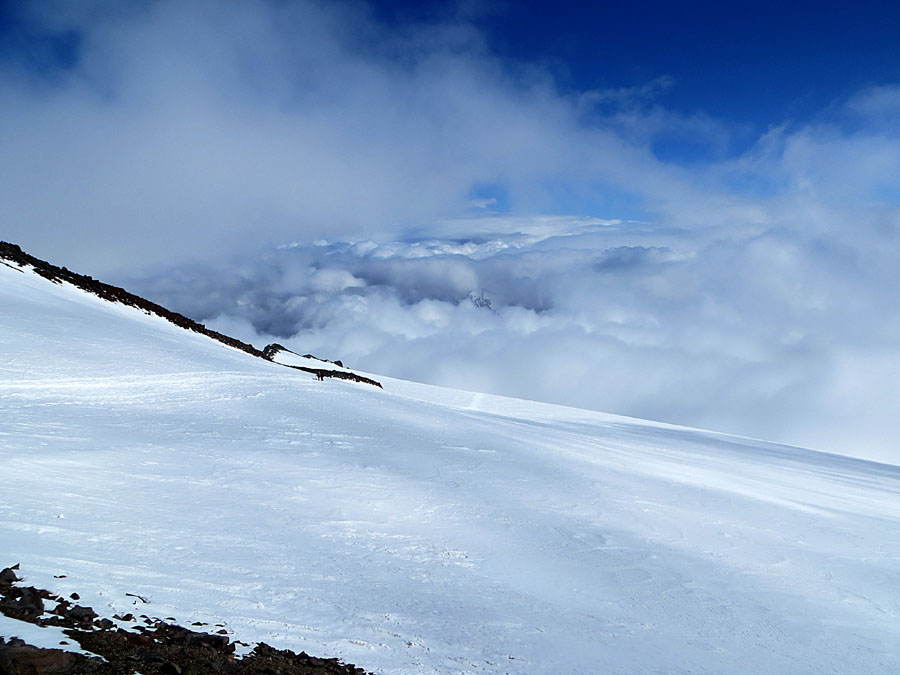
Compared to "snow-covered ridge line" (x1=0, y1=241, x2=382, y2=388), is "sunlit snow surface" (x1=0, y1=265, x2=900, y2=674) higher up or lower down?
lower down

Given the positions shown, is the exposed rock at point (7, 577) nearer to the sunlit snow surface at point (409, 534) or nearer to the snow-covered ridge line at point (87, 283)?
the sunlit snow surface at point (409, 534)

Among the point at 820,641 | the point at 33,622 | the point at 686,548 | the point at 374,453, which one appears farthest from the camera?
the point at 374,453

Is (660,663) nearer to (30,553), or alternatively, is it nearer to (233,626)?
(233,626)

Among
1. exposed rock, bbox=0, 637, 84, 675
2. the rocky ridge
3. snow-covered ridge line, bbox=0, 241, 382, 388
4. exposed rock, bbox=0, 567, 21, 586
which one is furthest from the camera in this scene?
snow-covered ridge line, bbox=0, 241, 382, 388

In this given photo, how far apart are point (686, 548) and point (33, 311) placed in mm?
13610

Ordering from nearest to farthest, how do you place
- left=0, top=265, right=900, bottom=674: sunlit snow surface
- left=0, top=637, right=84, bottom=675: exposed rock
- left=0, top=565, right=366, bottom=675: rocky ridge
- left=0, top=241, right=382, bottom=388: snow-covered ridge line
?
left=0, top=637, right=84, bottom=675: exposed rock < left=0, top=565, right=366, bottom=675: rocky ridge < left=0, top=265, right=900, bottom=674: sunlit snow surface < left=0, top=241, right=382, bottom=388: snow-covered ridge line

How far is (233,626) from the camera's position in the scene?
4.41 metres

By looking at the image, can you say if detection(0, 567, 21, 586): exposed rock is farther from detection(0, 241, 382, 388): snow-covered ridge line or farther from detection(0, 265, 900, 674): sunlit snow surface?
detection(0, 241, 382, 388): snow-covered ridge line

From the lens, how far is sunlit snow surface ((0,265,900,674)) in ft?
15.9

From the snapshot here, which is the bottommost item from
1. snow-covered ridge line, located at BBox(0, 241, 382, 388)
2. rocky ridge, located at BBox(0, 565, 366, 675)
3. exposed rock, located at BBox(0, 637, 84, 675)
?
rocky ridge, located at BBox(0, 565, 366, 675)

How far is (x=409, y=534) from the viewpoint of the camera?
21.9 feet

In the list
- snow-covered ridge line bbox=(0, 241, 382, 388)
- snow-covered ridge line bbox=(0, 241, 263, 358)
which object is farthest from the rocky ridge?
snow-covered ridge line bbox=(0, 241, 263, 358)

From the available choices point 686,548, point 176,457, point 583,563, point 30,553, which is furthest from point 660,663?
point 176,457

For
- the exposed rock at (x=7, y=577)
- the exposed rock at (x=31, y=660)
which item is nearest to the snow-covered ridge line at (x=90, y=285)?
the exposed rock at (x=7, y=577)
